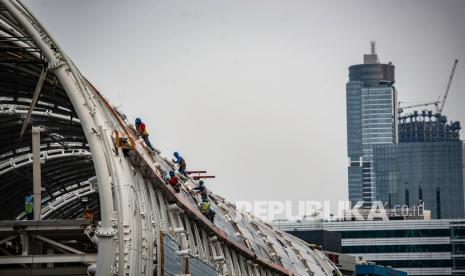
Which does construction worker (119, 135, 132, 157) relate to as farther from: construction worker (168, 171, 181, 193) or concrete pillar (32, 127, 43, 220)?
construction worker (168, 171, 181, 193)

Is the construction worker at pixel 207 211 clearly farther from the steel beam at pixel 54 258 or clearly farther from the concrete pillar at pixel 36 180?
the steel beam at pixel 54 258

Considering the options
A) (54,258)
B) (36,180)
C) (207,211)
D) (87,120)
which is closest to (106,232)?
(87,120)

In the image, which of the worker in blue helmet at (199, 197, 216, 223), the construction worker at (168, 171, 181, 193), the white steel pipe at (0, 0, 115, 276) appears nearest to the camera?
the white steel pipe at (0, 0, 115, 276)

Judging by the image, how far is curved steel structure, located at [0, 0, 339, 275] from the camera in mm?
58219

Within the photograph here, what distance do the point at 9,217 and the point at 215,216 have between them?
18801 millimetres

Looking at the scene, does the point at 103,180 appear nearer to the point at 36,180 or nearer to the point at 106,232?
the point at 106,232

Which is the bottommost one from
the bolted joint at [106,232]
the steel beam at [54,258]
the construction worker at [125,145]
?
the steel beam at [54,258]

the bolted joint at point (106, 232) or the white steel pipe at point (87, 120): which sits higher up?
the white steel pipe at point (87, 120)

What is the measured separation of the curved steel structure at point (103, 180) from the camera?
58219 millimetres

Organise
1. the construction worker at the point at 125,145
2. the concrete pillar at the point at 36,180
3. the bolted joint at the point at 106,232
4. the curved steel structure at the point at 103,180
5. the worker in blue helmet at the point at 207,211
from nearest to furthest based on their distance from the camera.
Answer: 1. the bolted joint at the point at 106,232
2. the curved steel structure at the point at 103,180
3. the construction worker at the point at 125,145
4. the concrete pillar at the point at 36,180
5. the worker in blue helmet at the point at 207,211

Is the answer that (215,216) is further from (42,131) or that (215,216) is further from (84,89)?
(84,89)

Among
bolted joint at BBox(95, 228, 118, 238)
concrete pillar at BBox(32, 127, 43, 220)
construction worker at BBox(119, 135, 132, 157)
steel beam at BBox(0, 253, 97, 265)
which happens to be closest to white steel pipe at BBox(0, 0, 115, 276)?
bolted joint at BBox(95, 228, 118, 238)

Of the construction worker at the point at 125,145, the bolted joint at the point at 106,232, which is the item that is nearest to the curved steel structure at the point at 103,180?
the bolted joint at the point at 106,232

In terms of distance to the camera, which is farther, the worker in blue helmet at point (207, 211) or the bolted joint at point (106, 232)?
the worker in blue helmet at point (207, 211)
